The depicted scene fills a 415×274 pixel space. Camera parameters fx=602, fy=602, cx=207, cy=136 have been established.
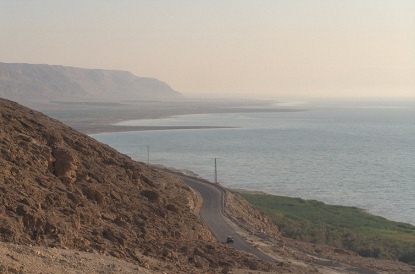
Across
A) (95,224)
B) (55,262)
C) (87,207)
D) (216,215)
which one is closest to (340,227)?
(216,215)

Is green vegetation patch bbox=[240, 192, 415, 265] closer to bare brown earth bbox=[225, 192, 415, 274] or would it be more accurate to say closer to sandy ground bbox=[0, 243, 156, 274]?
bare brown earth bbox=[225, 192, 415, 274]

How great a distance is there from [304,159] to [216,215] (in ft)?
154

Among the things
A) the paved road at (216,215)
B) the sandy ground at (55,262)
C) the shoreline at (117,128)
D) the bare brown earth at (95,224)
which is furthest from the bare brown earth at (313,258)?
the shoreline at (117,128)

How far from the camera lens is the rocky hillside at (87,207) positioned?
15.0 m

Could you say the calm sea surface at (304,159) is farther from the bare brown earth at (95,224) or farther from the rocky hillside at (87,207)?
the rocky hillside at (87,207)

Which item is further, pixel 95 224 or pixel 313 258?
pixel 313 258

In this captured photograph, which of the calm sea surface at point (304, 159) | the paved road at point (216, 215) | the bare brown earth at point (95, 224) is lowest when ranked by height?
the calm sea surface at point (304, 159)

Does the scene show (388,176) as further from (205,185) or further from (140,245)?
(140,245)

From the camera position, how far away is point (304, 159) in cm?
7581

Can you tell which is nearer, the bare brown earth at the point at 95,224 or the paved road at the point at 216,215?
the bare brown earth at the point at 95,224

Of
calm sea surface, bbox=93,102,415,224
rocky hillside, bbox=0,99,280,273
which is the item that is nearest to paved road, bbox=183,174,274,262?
rocky hillside, bbox=0,99,280,273

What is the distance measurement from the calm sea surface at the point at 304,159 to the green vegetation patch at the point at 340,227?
396 cm

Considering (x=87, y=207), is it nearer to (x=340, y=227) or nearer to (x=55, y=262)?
(x=55, y=262)

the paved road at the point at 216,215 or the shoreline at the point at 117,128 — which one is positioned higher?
the paved road at the point at 216,215
